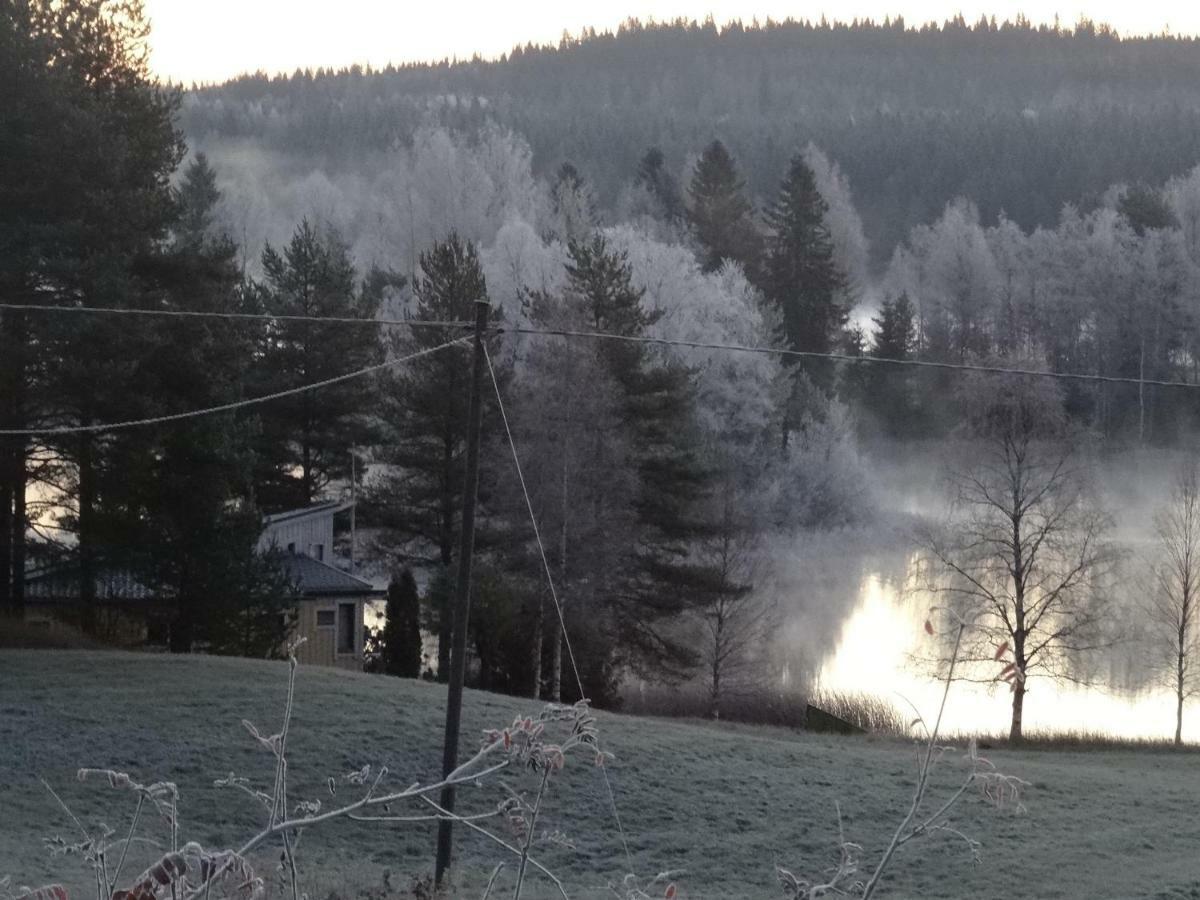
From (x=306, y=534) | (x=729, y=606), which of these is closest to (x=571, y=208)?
(x=306, y=534)

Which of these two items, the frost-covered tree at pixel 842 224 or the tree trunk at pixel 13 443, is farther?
the frost-covered tree at pixel 842 224

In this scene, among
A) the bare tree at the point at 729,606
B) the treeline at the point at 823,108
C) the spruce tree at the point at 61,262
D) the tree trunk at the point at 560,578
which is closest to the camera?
the spruce tree at the point at 61,262

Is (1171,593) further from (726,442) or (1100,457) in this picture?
(1100,457)

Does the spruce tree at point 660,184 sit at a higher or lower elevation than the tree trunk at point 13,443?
higher

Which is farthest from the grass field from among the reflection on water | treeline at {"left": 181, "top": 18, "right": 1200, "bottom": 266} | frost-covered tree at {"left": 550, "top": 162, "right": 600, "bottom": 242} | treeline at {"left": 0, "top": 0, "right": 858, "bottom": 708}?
treeline at {"left": 181, "top": 18, "right": 1200, "bottom": 266}

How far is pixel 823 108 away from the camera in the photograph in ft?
490

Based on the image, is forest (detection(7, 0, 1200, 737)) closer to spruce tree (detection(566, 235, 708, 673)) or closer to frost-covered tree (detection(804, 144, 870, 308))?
spruce tree (detection(566, 235, 708, 673))

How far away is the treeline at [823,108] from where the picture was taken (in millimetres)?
105875

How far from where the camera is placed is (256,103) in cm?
13500

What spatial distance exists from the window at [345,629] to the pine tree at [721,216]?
35.8 metres

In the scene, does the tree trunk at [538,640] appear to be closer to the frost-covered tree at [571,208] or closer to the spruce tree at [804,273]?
the frost-covered tree at [571,208]

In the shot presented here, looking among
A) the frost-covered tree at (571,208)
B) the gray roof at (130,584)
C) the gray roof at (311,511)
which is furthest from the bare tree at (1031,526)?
the frost-covered tree at (571,208)

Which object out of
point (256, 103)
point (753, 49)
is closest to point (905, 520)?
point (256, 103)

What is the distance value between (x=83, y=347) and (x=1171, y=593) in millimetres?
21973
